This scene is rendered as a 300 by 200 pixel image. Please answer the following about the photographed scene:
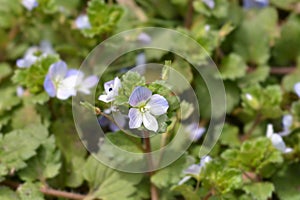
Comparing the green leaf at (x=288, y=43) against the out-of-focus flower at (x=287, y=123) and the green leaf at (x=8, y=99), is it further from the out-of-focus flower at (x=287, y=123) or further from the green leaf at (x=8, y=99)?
the green leaf at (x=8, y=99)

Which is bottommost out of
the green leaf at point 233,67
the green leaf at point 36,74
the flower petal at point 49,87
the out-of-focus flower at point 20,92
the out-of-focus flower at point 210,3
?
the flower petal at point 49,87

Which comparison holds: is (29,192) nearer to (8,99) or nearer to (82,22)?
(8,99)

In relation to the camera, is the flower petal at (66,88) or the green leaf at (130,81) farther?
the flower petal at (66,88)

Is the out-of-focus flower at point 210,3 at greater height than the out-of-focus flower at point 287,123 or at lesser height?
greater

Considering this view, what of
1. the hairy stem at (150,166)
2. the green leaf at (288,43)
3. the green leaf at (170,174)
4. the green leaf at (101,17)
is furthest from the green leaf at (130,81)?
the green leaf at (288,43)

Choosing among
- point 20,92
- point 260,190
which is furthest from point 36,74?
point 260,190

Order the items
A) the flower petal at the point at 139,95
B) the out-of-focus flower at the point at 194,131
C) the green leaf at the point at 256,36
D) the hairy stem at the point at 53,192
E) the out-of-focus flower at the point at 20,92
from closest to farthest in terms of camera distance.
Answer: the flower petal at the point at 139,95
the hairy stem at the point at 53,192
the out-of-focus flower at the point at 194,131
the out-of-focus flower at the point at 20,92
the green leaf at the point at 256,36

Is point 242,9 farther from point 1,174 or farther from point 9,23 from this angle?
point 1,174

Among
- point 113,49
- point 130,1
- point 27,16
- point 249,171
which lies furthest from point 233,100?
point 27,16

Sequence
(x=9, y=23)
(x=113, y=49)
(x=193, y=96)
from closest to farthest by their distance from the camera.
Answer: (x=193, y=96) → (x=113, y=49) → (x=9, y=23)
